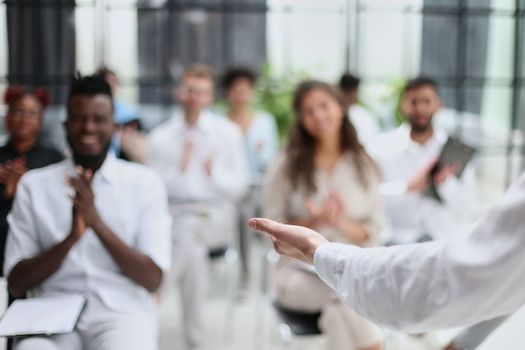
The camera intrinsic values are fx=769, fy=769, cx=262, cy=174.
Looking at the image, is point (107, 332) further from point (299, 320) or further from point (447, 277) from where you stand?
point (447, 277)

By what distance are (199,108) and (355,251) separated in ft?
10.7

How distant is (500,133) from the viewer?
6547 millimetres

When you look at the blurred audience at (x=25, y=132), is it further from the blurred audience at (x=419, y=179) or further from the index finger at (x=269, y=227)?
the blurred audience at (x=419, y=179)

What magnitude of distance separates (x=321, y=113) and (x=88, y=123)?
114 cm

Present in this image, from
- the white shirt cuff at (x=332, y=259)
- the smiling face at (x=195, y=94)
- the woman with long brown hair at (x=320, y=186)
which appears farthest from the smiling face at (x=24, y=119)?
the white shirt cuff at (x=332, y=259)

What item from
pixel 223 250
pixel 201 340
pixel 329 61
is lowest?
pixel 201 340

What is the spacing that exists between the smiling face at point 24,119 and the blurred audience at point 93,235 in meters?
0.59

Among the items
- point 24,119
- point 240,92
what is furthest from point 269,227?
point 240,92

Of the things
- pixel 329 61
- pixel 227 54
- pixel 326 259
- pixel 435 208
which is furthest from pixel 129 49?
pixel 326 259

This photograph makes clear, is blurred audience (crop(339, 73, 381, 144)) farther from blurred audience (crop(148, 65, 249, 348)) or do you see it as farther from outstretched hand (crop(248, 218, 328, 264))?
outstretched hand (crop(248, 218, 328, 264))

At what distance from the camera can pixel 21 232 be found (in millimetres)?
2293

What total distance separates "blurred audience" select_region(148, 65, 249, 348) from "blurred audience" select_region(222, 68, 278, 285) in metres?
0.36

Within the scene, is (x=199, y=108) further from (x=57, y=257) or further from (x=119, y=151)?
(x=57, y=257)

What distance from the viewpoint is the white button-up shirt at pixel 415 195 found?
362cm
